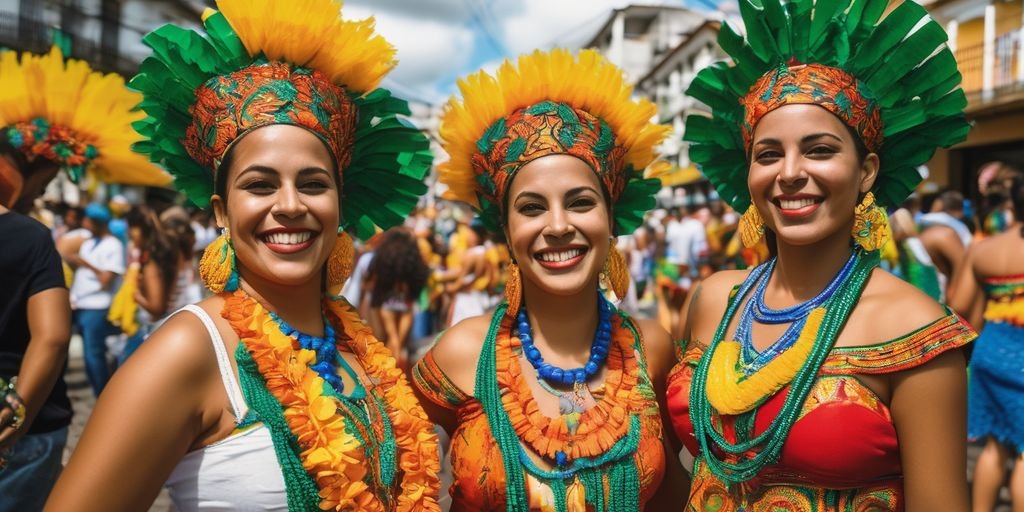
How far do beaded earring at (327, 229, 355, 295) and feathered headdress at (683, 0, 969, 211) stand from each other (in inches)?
49.6

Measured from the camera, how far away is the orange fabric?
2.46m

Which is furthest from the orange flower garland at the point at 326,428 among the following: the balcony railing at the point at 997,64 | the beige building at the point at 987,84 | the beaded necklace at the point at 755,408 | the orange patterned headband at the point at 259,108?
the balcony railing at the point at 997,64

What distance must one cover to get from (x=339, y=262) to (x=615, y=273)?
3.02 ft

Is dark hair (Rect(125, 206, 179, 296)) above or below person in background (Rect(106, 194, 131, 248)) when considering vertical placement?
below

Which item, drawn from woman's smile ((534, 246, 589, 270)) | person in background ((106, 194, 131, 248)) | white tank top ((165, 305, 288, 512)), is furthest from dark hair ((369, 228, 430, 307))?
white tank top ((165, 305, 288, 512))

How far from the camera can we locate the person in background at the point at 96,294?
23.9ft

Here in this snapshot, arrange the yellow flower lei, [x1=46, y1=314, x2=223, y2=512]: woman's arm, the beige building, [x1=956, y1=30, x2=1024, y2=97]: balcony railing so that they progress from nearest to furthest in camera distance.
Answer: [x1=46, y1=314, x2=223, y2=512]: woman's arm, the yellow flower lei, the beige building, [x1=956, y1=30, x2=1024, y2=97]: balcony railing

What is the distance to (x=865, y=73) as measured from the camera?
2.44 meters

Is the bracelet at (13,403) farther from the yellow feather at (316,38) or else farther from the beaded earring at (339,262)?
the yellow feather at (316,38)

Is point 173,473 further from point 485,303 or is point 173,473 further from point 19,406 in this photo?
point 485,303

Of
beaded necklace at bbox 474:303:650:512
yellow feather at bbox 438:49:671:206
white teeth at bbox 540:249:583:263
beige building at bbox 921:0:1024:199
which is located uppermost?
beige building at bbox 921:0:1024:199

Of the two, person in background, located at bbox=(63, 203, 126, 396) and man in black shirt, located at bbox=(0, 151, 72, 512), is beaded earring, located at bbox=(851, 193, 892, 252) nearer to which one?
man in black shirt, located at bbox=(0, 151, 72, 512)

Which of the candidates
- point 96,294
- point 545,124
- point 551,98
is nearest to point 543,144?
point 545,124

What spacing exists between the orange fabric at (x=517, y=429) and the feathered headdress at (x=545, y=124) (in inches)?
22.1
